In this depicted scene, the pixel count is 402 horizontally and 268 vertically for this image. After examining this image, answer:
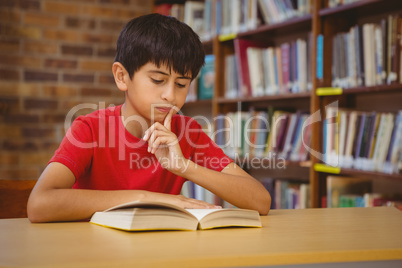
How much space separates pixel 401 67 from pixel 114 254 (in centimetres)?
166

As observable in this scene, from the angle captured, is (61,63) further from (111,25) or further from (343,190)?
(343,190)

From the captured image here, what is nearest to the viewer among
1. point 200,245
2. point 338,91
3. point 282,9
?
point 200,245

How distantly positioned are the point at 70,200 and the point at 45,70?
2.36m

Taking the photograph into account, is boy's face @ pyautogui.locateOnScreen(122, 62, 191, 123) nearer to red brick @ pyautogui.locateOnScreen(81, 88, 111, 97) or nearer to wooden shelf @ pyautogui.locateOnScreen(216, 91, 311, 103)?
wooden shelf @ pyautogui.locateOnScreen(216, 91, 311, 103)

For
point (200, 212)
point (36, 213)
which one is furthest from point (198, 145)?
point (36, 213)

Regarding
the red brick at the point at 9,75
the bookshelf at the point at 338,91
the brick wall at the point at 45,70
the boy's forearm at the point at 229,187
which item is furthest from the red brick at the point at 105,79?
the boy's forearm at the point at 229,187

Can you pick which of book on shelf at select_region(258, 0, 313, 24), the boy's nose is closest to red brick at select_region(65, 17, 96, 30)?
book on shelf at select_region(258, 0, 313, 24)

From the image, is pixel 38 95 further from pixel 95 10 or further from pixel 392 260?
pixel 392 260

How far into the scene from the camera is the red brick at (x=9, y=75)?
315 cm

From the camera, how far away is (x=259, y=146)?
2.80 m

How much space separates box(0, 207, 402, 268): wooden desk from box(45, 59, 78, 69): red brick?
2359mm

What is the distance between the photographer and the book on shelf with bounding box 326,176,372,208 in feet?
7.57

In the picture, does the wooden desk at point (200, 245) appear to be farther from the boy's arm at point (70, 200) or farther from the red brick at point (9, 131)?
the red brick at point (9, 131)

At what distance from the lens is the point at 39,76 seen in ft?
10.7
